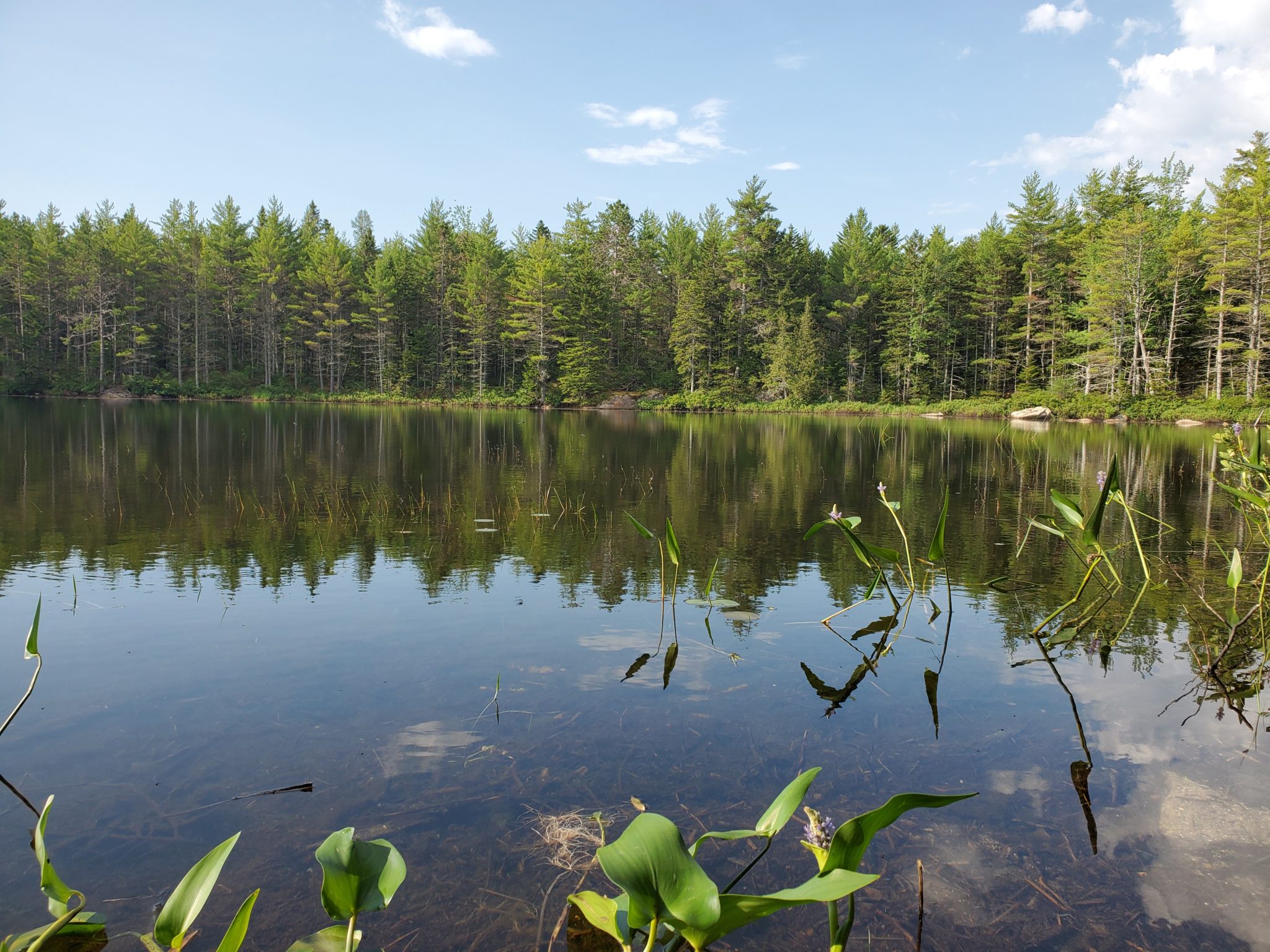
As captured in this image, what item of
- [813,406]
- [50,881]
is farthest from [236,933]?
[813,406]

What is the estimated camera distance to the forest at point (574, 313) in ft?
171

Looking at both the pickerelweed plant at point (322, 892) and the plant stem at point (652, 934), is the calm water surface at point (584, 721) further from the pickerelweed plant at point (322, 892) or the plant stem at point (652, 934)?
the plant stem at point (652, 934)

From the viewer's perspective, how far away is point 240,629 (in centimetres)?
567

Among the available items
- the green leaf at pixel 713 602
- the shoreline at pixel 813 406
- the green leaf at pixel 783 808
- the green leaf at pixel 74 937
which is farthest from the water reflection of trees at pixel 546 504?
the shoreline at pixel 813 406

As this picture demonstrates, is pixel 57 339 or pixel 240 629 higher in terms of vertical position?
pixel 57 339

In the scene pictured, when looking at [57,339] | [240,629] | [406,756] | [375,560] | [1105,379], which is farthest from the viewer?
[57,339]

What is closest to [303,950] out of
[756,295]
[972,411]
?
[972,411]

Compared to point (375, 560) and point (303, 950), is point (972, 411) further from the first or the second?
point (303, 950)

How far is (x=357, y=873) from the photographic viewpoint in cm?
194

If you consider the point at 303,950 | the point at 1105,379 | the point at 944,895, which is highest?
the point at 1105,379

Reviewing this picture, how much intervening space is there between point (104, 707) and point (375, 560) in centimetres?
388

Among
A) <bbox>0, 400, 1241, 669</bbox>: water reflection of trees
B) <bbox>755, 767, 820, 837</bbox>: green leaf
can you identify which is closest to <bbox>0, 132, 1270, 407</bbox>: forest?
<bbox>0, 400, 1241, 669</bbox>: water reflection of trees

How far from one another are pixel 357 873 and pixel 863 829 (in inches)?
50.2

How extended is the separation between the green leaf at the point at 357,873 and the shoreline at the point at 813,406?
150 feet
